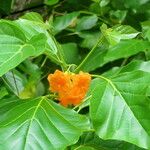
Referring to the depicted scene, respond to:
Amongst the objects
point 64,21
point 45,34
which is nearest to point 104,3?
point 64,21

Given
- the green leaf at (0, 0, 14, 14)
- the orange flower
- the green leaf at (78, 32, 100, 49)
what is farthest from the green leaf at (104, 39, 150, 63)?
the green leaf at (0, 0, 14, 14)

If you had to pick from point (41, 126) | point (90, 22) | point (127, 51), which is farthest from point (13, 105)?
point (90, 22)

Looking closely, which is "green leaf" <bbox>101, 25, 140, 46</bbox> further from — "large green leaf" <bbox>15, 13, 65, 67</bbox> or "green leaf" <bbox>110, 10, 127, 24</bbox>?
"green leaf" <bbox>110, 10, 127, 24</bbox>

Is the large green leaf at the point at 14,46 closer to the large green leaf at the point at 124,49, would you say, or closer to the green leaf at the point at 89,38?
the large green leaf at the point at 124,49

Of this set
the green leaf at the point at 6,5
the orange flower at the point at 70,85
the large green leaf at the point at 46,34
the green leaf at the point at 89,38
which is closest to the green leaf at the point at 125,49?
the large green leaf at the point at 46,34

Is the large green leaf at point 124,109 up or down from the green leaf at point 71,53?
up

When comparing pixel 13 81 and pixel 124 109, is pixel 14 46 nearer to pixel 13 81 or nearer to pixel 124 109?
pixel 124 109
